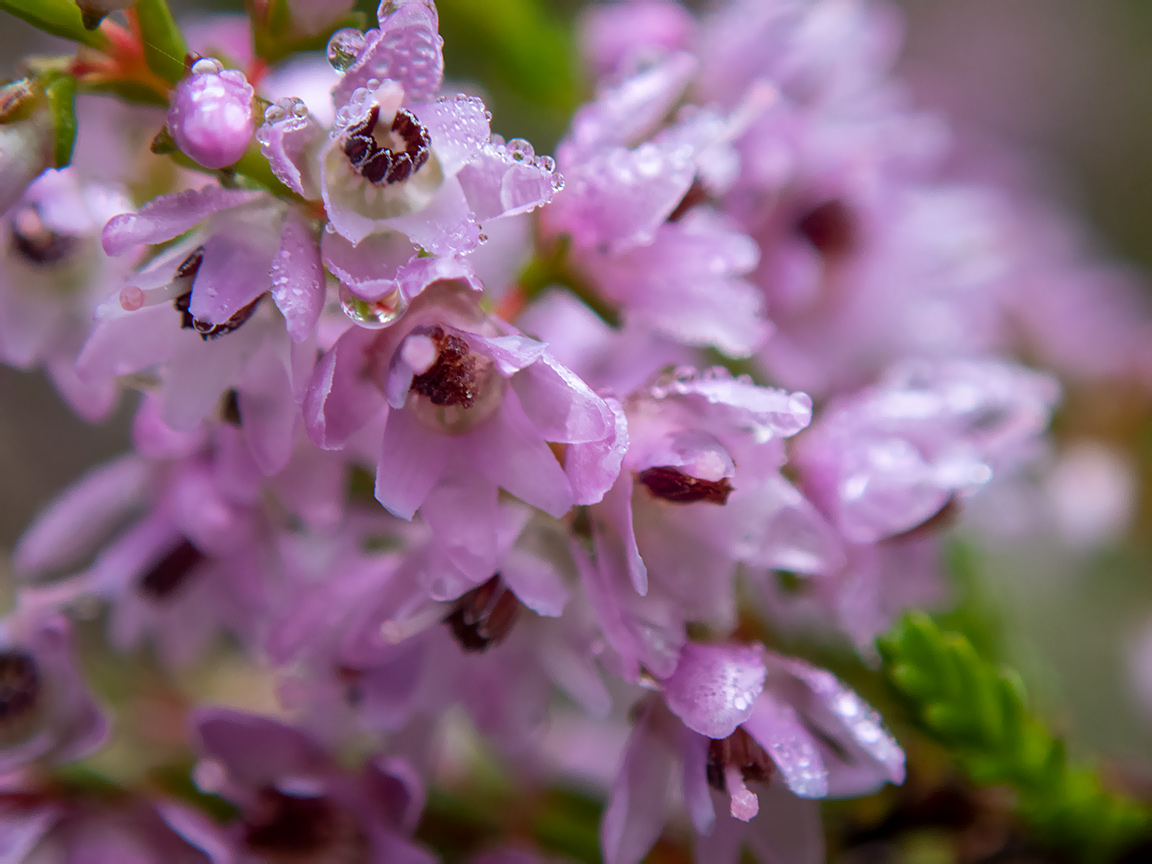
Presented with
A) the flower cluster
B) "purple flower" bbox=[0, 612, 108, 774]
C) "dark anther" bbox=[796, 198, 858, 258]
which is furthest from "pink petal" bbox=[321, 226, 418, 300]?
"dark anther" bbox=[796, 198, 858, 258]

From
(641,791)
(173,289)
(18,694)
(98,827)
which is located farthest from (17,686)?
(641,791)

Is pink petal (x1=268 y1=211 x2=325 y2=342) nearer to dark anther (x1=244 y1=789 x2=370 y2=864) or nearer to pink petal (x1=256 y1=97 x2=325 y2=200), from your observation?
pink petal (x1=256 y1=97 x2=325 y2=200)

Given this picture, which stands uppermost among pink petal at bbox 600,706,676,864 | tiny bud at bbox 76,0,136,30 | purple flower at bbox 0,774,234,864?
tiny bud at bbox 76,0,136,30

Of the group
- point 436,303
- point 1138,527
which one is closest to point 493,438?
point 436,303

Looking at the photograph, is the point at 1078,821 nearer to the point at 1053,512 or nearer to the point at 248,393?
the point at 1053,512

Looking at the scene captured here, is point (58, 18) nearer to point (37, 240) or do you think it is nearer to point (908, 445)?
point (37, 240)
